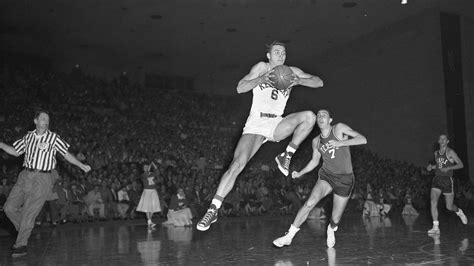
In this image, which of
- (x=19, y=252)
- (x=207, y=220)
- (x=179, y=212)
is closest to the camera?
(x=207, y=220)

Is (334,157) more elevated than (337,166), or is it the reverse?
(334,157)

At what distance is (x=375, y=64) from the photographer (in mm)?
21250

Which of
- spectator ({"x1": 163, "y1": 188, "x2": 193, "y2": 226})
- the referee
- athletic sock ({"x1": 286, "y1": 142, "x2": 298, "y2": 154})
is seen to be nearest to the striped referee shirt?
the referee

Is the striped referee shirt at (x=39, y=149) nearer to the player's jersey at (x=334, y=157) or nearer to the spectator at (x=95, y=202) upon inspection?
the player's jersey at (x=334, y=157)

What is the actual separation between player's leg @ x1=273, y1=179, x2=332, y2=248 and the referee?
110 inches

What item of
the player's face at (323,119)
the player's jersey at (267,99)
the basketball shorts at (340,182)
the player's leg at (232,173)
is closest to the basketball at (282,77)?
the player's jersey at (267,99)

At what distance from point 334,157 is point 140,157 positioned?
1063 centimetres

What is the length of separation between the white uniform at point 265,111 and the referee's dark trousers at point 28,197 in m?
3.05

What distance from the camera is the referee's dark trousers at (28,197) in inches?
234

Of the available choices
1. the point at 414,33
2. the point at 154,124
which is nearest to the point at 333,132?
the point at 154,124

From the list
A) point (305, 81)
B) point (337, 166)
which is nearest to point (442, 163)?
point (337, 166)

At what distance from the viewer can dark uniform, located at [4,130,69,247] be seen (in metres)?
5.95

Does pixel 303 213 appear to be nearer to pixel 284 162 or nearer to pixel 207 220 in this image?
pixel 284 162

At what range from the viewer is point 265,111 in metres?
4.89
